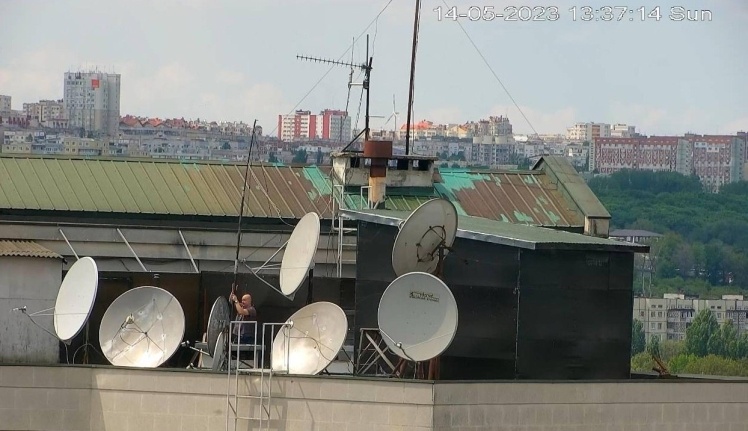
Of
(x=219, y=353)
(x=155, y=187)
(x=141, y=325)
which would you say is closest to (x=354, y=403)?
(x=219, y=353)

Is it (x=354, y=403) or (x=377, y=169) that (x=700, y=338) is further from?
(x=354, y=403)

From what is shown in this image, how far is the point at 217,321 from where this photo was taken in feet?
119

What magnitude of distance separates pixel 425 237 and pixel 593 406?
4.52 metres

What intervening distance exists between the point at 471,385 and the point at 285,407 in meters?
3.54

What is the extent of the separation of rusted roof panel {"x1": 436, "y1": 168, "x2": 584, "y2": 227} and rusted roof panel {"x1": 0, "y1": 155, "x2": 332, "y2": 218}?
12.4 ft

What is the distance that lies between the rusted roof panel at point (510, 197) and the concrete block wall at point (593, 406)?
14.4 meters

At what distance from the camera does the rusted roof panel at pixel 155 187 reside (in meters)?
46.8

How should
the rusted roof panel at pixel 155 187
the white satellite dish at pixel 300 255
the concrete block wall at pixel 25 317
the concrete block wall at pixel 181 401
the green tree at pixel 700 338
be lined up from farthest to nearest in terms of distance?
1. the green tree at pixel 700 338
2. the rusted roof panel at pixel 155 187
3. the concrete block wall at pixel 25 317
4. the white satellite dish at pixel 300 255
5. the concrete block wall at pixel 181 401

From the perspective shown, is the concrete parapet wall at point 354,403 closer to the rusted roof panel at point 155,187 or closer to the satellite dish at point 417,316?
the satellite dish at point 417,316

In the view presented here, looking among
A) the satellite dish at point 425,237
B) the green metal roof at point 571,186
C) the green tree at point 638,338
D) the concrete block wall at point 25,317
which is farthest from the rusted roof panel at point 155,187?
the green tree at point 638,338

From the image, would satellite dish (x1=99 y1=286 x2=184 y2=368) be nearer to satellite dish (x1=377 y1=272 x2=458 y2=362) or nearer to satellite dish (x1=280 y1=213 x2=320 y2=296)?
satellite dish (x1=280 y1=213 x2=320 y2=296)

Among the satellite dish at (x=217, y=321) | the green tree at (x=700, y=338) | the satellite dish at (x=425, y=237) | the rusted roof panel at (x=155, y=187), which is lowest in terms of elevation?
the green tree at (x=700, y=338)

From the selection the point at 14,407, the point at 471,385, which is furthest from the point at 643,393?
the point at 14,407

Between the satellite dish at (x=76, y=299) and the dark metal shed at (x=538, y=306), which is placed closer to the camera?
the dark metal shed at (x=538, y=306)
